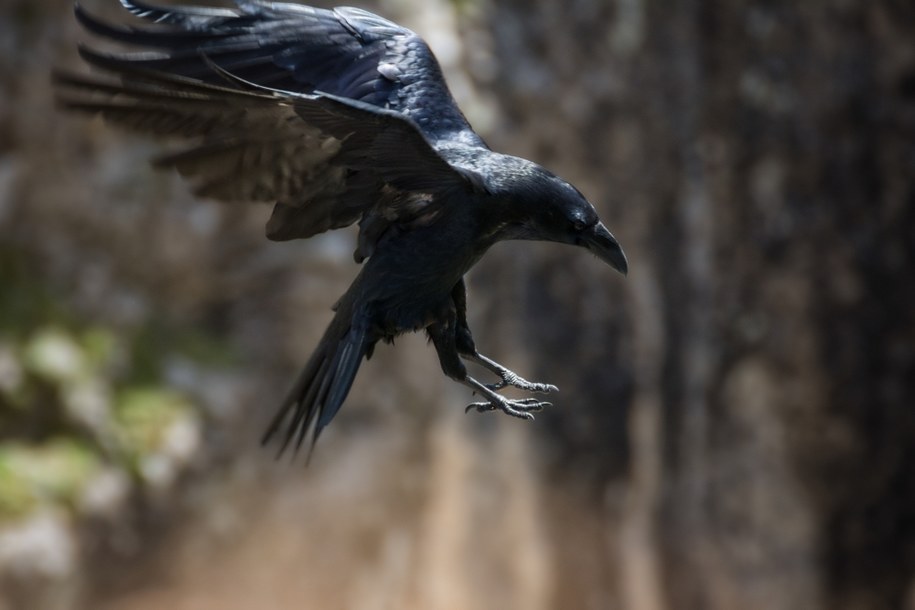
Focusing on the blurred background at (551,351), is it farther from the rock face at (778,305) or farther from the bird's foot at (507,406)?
the bird's foot at (507,406)

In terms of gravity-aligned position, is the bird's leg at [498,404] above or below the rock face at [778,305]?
above

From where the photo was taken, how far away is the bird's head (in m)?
1.93

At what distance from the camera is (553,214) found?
1.95 m

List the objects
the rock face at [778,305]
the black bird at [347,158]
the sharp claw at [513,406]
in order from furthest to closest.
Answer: the rock face at [778,305] → the sharp claw at [513,406] → the black bird at [347,158]

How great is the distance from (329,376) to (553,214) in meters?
0.53

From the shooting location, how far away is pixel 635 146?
5.16m

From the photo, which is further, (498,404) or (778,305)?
(778,305)

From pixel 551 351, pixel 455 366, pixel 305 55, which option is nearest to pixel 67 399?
pixel 551 351

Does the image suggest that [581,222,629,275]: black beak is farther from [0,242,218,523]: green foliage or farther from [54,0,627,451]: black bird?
[0,242,218,523]: green foliage

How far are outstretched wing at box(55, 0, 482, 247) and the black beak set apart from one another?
26 cm

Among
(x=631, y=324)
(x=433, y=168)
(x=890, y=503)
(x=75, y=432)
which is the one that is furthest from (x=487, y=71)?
→ (x=433, y=168)

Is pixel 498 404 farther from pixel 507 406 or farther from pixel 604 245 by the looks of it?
pixel 604 245

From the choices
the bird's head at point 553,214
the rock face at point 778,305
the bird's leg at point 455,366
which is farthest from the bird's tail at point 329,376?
the rock face at point 778,305

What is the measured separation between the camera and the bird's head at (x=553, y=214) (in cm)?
193
